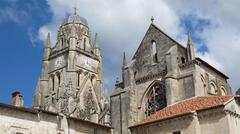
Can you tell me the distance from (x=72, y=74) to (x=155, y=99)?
93.9 feet

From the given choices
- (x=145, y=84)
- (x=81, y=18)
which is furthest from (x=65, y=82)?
(x=145, y=84)

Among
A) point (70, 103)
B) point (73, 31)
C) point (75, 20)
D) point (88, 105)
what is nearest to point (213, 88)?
point (70, 103)

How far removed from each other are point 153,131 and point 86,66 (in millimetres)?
39036

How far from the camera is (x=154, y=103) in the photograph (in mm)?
27375

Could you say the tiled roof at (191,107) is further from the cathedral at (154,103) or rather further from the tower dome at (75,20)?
the tower dome at (75,20)

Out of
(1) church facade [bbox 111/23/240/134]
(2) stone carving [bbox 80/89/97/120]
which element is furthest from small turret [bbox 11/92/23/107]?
(2) stone carving [bbox 80/89/97/120]

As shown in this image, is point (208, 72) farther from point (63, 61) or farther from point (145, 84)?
point (63, 61)

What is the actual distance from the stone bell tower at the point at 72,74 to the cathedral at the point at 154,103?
335mm

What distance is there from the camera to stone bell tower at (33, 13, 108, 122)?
52.4m

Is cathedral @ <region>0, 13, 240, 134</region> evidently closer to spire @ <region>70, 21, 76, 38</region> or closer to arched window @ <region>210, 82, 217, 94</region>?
arched window @ <region>210, 82, 217, 94</region>

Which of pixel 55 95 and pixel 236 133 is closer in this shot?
pixel 236 133

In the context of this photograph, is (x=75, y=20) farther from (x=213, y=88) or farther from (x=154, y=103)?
(x=213, y=88)

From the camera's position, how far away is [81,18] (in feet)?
211

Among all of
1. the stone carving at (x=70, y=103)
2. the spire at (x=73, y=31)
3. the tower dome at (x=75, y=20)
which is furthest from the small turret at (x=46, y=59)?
the spire at (x=73, y=31)
